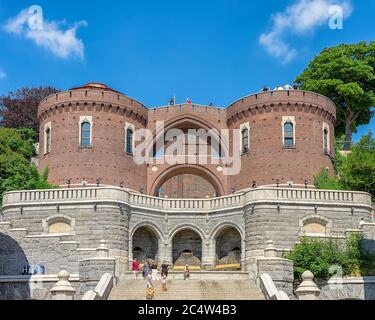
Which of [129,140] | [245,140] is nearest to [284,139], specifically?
[245,140]

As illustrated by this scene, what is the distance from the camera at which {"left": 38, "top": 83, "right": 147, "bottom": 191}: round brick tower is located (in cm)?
4909

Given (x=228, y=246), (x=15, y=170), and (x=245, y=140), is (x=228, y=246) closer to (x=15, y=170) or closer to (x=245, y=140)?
(x=245, y=140)

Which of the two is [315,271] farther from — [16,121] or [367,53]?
[16,121]

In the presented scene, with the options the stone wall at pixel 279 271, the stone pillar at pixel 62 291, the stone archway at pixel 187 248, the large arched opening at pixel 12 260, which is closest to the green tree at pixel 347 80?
the stone archway at pixel 187 248

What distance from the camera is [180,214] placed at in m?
43.7

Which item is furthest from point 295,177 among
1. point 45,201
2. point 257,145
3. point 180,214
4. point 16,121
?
point 16,121

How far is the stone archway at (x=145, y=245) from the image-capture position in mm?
43281

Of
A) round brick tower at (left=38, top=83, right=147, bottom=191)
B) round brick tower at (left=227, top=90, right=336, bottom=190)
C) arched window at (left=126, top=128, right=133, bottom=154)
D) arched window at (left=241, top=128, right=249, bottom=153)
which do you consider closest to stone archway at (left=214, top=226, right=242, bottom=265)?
round brick tower at (left=227, top=90, right=336, bottom=190)

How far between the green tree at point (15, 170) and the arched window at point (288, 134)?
17.2 m

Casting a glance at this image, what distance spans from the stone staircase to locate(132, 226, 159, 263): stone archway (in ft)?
30.0

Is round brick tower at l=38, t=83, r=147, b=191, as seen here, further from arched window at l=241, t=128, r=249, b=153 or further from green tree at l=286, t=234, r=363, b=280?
green tree at l=286, t=234, r=363, b=280

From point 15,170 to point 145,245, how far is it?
456 inches

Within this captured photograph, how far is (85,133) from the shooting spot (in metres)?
49.9

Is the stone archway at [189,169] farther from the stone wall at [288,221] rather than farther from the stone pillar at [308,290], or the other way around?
the stone pillar at [308,290]
